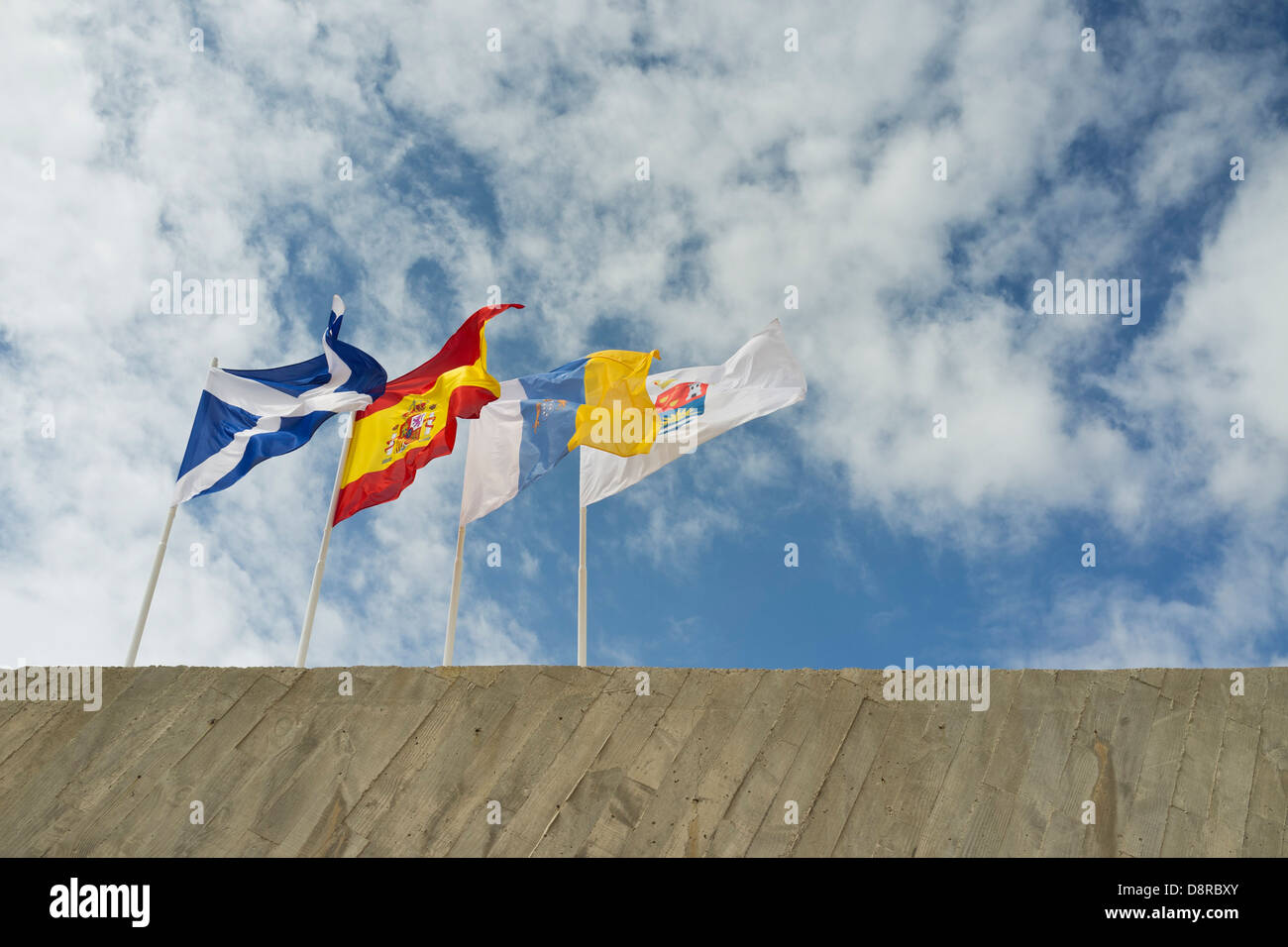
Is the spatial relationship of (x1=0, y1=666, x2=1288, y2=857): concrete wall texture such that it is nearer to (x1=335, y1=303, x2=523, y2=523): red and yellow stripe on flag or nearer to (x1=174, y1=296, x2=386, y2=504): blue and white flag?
(x1=335, y1=303, x2=523, y2=523): red and yellow stripe on flag

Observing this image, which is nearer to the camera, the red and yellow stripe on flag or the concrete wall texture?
the concrete wall texture

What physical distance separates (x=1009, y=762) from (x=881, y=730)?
4.27 ft

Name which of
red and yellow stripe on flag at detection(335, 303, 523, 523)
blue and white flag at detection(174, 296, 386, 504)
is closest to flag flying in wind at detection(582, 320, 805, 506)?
red and yellow stripe on flag at detection(335, 303, 523, 523)

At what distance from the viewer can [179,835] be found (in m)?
9.52

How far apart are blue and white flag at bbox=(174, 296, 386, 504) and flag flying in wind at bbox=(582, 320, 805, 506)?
3547mm

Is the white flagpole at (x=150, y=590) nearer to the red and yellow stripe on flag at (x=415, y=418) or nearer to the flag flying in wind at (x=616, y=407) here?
the red and yellow stripe on flag at (x=415, y=418)

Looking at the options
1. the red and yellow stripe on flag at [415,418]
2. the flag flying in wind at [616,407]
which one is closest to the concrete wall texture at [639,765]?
the red and yellow stripe on flag at [415,418]

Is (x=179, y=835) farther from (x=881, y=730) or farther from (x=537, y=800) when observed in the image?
(x=881, y=730)

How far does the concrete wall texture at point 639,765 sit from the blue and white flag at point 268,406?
144 inches

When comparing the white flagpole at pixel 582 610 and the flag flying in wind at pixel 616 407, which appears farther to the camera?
the flag flying in wind at pixel 616 407

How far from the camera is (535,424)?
13.8m

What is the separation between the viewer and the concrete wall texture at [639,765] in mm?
9625

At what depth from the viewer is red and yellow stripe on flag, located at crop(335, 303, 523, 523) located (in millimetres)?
13188

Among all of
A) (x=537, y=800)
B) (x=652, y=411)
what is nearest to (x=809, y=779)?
(x=537, y=800)
